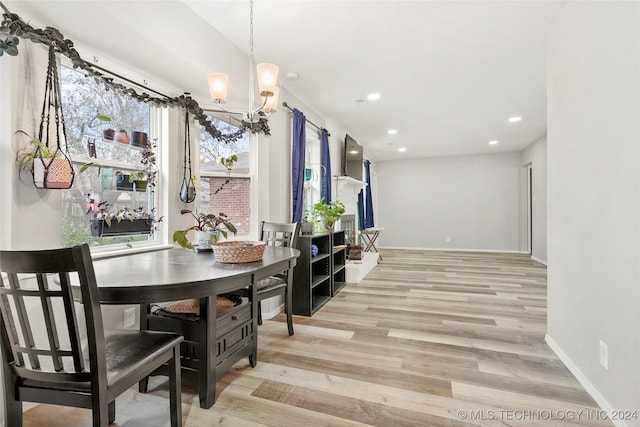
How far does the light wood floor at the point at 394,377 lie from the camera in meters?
1.61

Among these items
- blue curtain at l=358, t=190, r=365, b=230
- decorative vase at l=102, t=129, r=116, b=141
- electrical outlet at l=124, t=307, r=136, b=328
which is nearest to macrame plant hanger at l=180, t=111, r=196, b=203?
decorative vase at l=102, t=129, r=116, b=141

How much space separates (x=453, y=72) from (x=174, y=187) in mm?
3021

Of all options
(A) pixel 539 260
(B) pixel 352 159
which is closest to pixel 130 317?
(B) pixel 352 159

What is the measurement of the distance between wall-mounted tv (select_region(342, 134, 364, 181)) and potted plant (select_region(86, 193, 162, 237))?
3535 millimetres

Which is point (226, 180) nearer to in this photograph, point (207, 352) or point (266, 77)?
point (266, 77)

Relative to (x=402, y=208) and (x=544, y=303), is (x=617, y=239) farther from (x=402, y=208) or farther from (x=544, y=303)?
(x=402, y=208)

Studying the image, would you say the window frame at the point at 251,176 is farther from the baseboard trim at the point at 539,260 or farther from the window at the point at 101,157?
the baseboard trim at the point at 539,260

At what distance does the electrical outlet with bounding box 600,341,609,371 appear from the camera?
1.59 meters

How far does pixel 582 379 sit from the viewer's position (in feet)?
6.12

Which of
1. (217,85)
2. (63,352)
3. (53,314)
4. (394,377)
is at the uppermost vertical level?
(217,85)

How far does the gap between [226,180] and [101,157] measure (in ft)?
→ 3.56

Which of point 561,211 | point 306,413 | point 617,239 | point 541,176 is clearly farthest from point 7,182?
point 541,176

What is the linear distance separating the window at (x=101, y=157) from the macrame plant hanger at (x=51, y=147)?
8.5 inches

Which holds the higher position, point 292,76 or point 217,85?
point 292,76
